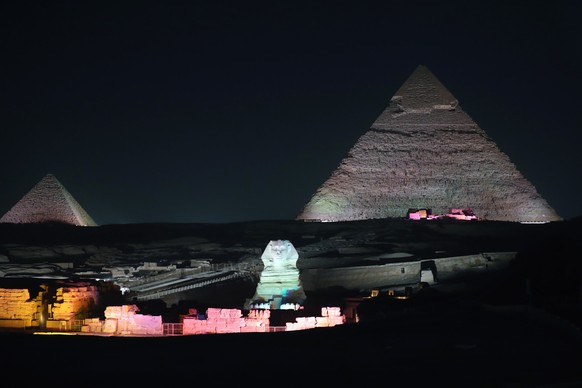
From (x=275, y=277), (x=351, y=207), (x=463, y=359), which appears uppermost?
(x=351, y=207)

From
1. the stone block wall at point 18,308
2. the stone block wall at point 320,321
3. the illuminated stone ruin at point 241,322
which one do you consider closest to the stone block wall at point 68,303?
the stone block wall at point 18,308

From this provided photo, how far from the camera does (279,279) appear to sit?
2412cm

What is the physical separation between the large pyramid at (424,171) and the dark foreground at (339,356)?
52.1 m

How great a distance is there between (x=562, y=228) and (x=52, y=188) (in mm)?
27513

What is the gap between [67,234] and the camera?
186ft

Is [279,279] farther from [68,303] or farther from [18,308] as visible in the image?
[18,308]

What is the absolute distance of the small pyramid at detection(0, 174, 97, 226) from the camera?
61438 mm

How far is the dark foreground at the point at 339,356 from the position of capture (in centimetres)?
1291

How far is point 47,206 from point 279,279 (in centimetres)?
3923

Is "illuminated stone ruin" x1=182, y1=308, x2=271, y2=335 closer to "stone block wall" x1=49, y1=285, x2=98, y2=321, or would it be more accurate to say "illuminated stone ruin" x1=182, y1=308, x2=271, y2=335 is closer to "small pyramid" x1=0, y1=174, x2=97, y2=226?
"stone block wall" x1=49, y1=285, x2=98, y2=321

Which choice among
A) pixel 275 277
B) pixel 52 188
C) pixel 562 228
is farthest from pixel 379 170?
pixel 275 277

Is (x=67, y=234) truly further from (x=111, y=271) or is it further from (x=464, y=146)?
(x=464, y=146)

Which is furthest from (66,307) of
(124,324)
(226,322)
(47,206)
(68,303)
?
(47,206)

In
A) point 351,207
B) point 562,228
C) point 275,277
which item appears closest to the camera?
point 275,277
